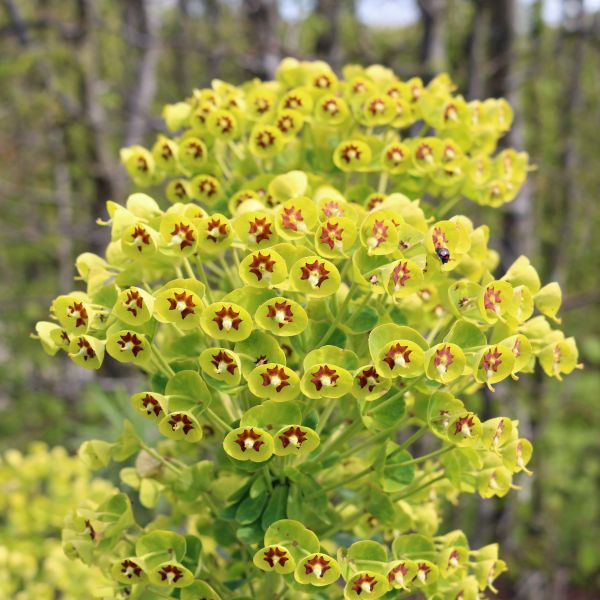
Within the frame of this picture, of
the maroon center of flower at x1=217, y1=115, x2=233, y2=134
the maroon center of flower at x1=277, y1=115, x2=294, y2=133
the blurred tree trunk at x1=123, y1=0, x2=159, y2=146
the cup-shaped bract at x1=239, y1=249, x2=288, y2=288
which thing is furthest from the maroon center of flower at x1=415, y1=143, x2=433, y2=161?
the blurred tree trunk at x1=123, y1=0, x2=159, y2=146

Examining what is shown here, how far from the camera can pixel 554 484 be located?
5.86 meters

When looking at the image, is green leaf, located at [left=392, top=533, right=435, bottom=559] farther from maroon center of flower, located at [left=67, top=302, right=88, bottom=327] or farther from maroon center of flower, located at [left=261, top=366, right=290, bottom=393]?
maroon center of flower, located at [left=67, top=302, right=88, bottom=327]

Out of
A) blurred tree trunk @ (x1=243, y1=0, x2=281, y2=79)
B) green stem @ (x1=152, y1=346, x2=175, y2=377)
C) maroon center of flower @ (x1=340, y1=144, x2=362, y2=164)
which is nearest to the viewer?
green stem @ (x1=152, y1=346, x2=175, y2=377)

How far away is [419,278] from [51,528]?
203 cm

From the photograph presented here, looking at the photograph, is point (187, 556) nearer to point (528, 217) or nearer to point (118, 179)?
point (528, 217)

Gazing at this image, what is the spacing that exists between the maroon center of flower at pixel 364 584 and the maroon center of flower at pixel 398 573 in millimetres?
35

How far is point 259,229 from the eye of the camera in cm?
97

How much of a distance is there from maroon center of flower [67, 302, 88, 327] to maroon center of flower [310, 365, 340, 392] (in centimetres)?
32

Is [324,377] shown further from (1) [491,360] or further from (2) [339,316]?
(1) [491,360]

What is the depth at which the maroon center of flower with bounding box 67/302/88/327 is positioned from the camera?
95 centimetres

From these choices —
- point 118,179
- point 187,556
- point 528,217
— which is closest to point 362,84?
point 187,556

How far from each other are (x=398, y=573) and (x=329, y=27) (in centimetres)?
543

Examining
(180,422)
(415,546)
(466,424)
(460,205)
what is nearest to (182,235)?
(180,422)

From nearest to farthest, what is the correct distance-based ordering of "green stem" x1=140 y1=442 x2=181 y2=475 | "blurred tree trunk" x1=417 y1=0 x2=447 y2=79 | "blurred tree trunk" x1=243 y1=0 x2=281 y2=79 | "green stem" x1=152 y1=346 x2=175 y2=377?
"green stem" x1=152 y1=346 x2=175 y2=377 < "green stem" x1=140 y1=442 x2=181 y2=475 < "blurred tree trunk" x1=243 y1=0 x2=281 y2=79 < "blurred tree trunk" x1=417 y1=0 x2=447 y2=79
